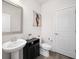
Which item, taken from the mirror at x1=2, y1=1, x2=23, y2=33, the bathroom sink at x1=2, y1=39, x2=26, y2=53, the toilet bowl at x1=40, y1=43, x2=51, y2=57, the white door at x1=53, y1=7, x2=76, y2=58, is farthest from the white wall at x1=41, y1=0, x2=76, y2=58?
the bathroom sink at x1=2, y1=39, x2=26, y2=53

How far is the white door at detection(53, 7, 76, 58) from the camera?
8.51 feet

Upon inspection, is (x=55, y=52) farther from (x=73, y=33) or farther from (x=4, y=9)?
(x=4, y=9)

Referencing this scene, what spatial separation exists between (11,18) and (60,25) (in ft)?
6.98

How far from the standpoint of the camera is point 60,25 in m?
2.94

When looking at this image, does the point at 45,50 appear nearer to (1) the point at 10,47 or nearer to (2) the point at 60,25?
(2) the point at 60,25

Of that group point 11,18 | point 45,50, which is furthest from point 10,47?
point 45,50

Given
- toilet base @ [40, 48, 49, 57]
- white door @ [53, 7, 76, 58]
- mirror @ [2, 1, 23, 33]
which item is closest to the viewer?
mirror @ [2, 1, 23, 33]

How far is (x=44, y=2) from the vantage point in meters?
3.45

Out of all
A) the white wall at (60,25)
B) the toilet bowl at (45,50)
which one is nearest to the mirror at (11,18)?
the toilet bowl at (45,50)

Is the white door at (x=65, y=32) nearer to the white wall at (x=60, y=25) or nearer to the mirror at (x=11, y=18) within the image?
the white wall at (x=60, y=25)

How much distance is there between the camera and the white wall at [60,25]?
2.62 meters

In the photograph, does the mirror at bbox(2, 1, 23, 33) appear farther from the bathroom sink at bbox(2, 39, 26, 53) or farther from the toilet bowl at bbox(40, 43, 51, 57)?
the toilet bowl at bbox(40, 43, 51, 57)

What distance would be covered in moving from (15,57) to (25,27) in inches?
42.9

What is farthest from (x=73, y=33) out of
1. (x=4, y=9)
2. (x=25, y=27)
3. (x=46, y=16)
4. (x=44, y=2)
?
(x=4, y=9)
